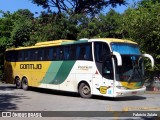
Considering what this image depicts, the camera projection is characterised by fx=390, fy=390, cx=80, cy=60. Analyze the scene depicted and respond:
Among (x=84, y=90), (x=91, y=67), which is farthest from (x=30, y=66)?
(x=91, y=67)

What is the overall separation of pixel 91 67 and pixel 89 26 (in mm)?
12255

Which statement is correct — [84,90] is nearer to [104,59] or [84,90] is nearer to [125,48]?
[104,59]

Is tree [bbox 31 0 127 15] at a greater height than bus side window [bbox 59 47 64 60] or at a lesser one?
greater

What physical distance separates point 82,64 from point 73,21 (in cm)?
1369

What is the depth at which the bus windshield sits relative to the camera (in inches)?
713

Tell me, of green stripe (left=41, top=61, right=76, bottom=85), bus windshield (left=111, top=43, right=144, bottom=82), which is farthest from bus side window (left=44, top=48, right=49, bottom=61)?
bus windshield (left=111, top=43, right=144, bottom=82)

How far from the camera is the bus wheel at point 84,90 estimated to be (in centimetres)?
1937

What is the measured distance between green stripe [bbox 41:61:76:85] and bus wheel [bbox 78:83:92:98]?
1279 millimetres

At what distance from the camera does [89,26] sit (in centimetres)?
3092

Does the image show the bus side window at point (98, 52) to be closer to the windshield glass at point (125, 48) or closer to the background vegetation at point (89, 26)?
the windshield glass at point (125, 48)

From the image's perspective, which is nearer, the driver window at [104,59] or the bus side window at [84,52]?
the driver window at [104,59]

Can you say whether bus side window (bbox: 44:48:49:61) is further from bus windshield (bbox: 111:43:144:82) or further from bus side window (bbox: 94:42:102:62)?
bus windshield (bbox: 111:43:144:82)

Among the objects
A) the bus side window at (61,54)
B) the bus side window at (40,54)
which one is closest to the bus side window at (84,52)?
the bus side window at (61,54)

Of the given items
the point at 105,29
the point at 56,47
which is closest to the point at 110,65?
the point at 56,47
